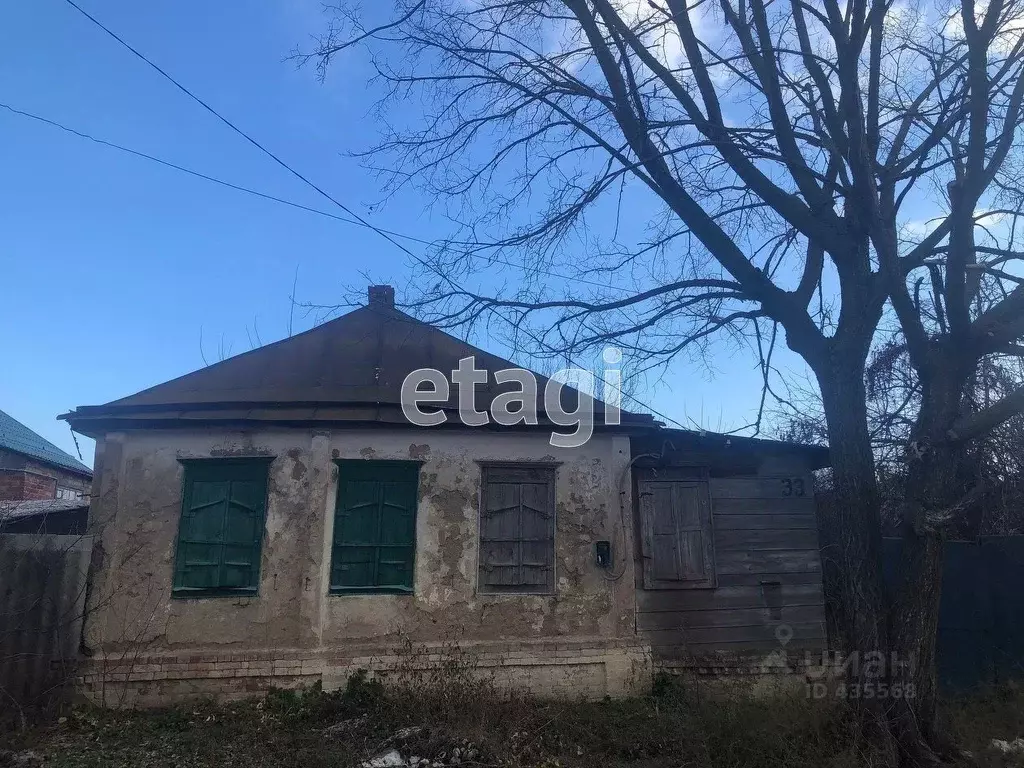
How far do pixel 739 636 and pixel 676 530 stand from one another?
1.35m

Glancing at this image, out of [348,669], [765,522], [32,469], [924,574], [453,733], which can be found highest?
[32,469]

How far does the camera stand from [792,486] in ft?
28.5

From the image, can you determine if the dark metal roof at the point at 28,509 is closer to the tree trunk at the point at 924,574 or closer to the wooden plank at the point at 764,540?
the wooden plank at the point at 764,540

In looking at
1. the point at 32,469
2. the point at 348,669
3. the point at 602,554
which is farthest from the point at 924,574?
the point at 32,469

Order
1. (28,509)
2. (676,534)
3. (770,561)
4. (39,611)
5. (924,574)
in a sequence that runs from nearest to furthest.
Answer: (924,574) → (39,611) → (676,534) → (770,561) → (28,509)

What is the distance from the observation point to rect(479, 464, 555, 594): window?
7.82 m

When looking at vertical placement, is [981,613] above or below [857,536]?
below

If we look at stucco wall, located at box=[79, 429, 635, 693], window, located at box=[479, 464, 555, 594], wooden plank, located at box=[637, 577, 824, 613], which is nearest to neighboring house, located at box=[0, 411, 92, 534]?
stucco wall, located at box=[79, 429, 635, 693]

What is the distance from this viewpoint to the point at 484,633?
25.0ft

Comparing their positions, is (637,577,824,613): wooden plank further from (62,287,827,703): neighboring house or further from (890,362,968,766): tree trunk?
(890,362,968,766): tree trunk

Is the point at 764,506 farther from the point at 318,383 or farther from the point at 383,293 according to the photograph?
the point at 383,293

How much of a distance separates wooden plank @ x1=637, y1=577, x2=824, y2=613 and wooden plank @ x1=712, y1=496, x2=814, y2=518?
2.56 feet

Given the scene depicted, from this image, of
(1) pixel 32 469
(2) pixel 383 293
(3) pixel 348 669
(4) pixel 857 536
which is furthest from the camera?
(1) pixel 32 469

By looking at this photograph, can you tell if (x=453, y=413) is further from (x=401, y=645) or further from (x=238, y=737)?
(x=238, y=737)
